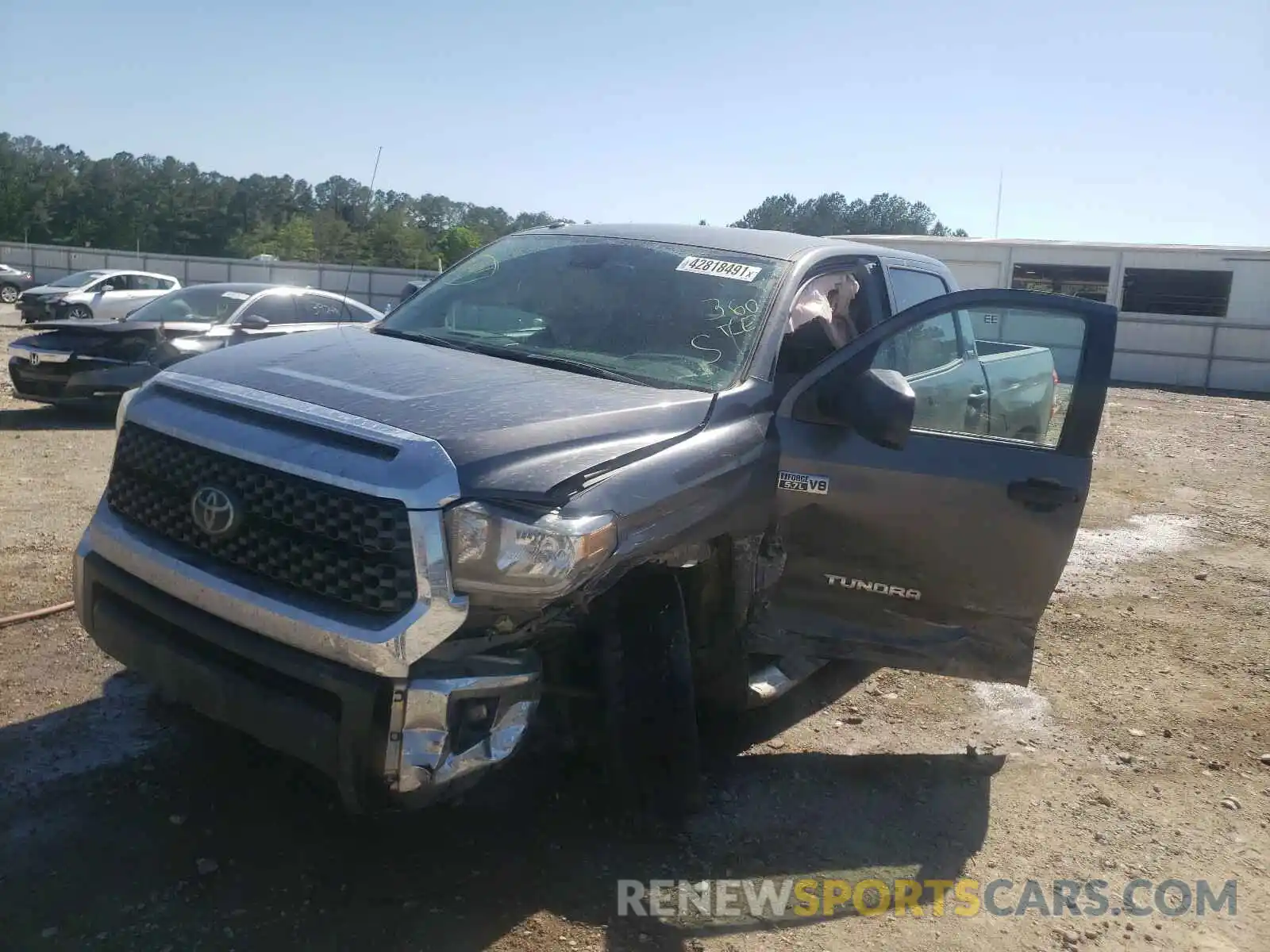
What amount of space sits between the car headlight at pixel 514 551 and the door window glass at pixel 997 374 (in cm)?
166

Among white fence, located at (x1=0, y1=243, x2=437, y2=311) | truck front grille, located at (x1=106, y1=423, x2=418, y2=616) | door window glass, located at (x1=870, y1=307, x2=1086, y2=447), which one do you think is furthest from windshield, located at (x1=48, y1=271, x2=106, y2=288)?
door window glass, located at (x1=870, y1=307, x2=1086, y2=447)

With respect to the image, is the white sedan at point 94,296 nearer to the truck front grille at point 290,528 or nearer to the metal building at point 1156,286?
the metal building at point 1156,286

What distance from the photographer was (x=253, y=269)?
3481 cm

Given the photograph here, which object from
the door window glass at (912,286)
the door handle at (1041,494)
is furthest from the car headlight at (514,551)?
the door window glass at (912,286)

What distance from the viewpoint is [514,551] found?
269 cm

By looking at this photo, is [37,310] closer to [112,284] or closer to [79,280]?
[112,284]

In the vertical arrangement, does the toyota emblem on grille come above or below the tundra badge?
above

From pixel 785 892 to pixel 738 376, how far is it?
174 centimetres

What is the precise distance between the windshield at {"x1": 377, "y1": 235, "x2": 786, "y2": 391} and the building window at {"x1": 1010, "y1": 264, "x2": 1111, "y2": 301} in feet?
83.6

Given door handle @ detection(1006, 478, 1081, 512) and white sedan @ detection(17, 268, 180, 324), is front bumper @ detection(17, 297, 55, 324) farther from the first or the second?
door handle @ detection(1006, 478, 1081, 512)

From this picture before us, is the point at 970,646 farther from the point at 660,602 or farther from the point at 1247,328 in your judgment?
the point at 1247,328

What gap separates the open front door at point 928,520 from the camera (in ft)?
12.3

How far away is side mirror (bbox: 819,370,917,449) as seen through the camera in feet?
11.5

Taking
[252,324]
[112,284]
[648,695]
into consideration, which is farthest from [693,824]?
[112,284]
